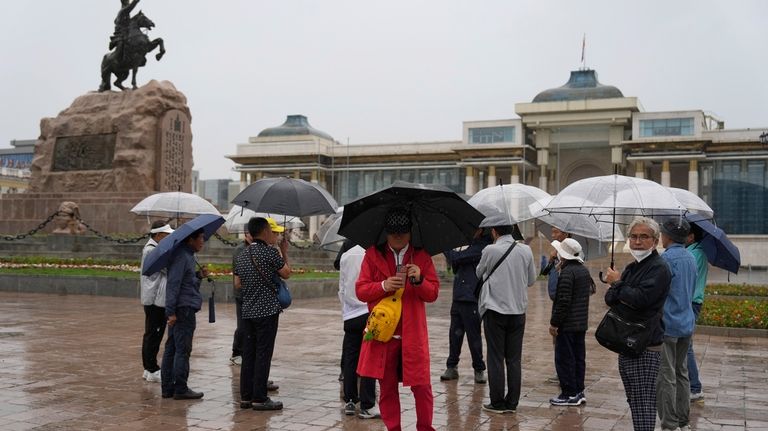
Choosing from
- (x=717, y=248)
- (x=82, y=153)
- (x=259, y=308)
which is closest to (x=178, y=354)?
(x=259, y=308)

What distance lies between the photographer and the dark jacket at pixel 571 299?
6.43 meters

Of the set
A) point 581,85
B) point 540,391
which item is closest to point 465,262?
point 540,391

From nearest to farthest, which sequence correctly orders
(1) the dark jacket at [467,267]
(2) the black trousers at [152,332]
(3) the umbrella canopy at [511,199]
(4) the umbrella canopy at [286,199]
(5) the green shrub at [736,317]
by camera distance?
(2) the black trousers at [152,332], (1) the dark jacket at [467,267], (4) the umbrella canopy at [286,199], (3) the umbrella canopy at [511,199], (5) the green shrub at [736,317]

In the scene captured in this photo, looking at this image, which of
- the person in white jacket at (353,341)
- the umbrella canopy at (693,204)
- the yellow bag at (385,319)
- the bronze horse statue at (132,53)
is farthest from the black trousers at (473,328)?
the bronze horse statue at (132,53)

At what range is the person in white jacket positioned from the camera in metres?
5.90

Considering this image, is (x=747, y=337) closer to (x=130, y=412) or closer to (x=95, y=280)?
(x=130, y=412)

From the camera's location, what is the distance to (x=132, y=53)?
21312 mm

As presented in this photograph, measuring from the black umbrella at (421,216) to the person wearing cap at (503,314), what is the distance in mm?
1374

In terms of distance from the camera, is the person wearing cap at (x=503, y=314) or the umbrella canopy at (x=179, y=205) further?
the umbrella canopy at (x=179, y=205)

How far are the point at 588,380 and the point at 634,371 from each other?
279 centimetres

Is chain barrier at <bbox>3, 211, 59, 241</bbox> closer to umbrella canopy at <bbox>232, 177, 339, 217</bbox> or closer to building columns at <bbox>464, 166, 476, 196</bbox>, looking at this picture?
umbrella canopy at <bbox>232, 177, 339, 217</bbox>

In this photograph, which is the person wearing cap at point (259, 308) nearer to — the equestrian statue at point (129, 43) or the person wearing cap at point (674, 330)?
the person wearing cap at point (674, 330)

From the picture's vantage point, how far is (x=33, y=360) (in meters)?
7.99

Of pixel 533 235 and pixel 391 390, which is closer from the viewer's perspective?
pixel 391 390
